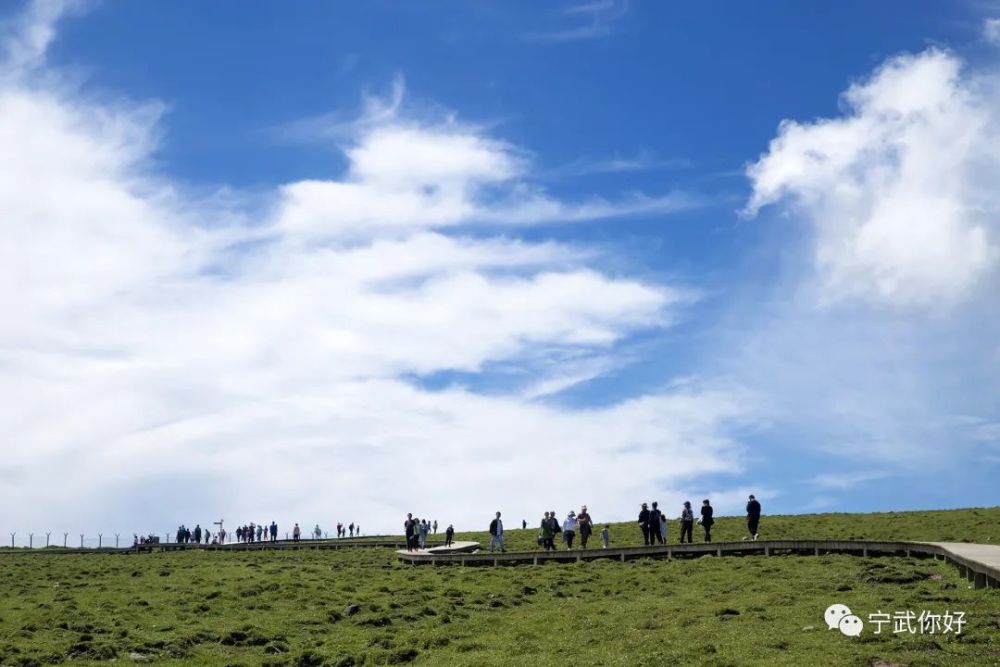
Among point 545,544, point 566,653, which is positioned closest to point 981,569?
point 566,653

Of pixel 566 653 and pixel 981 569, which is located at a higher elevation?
pixel 981 569

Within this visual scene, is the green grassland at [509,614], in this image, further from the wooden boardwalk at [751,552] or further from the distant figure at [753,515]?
the distant figure at [753,515]

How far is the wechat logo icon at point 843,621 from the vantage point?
78.1 ft

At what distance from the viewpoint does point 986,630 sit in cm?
2156

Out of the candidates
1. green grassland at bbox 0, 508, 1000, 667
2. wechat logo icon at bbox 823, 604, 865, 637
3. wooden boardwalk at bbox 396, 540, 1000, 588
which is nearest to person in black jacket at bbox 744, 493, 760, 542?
wooden boardwalk at bbox 396, 540, 1000, 588

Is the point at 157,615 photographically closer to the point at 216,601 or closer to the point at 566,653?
the point at 216,601

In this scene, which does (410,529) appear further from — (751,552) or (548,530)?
(751,552)

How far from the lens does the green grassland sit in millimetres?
24000

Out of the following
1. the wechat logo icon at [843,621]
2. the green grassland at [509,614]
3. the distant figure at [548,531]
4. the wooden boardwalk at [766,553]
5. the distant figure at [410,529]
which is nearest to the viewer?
the wechat logo icon at [843,621]

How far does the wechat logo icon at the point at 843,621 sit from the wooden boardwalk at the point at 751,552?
5574 mm

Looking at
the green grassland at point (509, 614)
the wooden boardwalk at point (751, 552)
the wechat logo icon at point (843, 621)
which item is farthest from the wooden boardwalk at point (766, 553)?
the wechat logo icon at point (843, 621)

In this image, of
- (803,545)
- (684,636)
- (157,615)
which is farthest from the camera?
(803,545)

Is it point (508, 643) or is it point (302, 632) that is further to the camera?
point (302, 632)

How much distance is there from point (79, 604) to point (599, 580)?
68.7 feet
